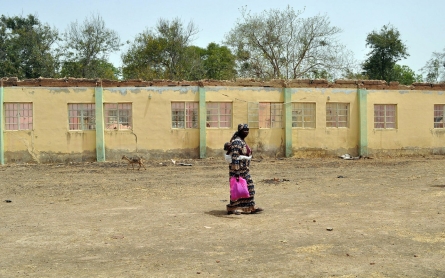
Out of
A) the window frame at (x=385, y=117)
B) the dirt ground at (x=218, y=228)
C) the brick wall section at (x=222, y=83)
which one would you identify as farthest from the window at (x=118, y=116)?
the window frame at (x=385, y=117)

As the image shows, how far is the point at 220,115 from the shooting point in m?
20.5

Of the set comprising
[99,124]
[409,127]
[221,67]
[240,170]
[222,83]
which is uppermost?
[221,67]

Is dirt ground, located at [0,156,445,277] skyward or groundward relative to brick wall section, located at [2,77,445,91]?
groundward

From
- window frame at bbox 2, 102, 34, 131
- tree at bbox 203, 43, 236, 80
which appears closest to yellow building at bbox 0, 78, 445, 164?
window frame at bbox 2, 102, 34, 131

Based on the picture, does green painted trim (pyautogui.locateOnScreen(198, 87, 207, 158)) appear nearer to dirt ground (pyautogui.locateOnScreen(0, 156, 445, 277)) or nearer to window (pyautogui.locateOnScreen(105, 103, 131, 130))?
window (pyautogui.locateOnScreen(105, 103, 131, 130))

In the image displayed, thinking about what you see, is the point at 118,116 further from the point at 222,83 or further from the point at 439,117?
the point at 439,117

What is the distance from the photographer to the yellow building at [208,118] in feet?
62.8

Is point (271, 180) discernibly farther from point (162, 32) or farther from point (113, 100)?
point (162, 32)

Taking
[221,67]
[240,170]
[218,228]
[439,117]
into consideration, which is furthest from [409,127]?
[221,67]

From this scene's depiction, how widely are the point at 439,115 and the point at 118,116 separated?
1373cm

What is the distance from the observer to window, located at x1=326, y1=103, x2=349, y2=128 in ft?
70.1

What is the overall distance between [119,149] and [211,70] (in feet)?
64.4

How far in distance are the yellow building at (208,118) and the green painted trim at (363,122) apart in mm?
41

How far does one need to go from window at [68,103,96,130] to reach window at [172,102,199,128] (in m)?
3.04
